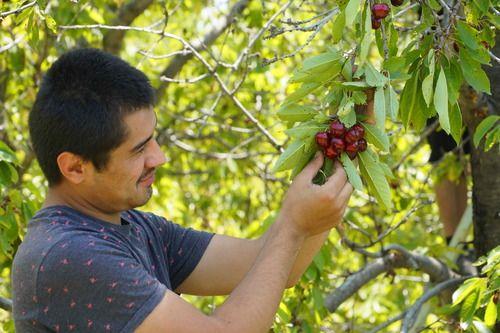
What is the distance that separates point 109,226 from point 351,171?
0.60 m

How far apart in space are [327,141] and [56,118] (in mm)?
644

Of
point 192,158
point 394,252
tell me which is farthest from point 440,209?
point 192,158

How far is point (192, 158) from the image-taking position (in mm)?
6824

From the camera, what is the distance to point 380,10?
7.14 ft

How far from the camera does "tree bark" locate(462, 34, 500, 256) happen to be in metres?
3.44

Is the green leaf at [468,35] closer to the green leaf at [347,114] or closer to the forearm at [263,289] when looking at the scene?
the green leaf at [347,114]

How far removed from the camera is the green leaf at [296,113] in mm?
2318

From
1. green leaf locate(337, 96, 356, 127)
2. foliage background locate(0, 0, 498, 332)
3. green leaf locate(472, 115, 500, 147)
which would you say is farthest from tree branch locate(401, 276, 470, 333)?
green leaf locate(337, 96, 356, 127)

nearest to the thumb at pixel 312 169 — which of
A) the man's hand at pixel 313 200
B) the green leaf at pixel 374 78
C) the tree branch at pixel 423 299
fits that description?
the man's hand at pixel 313 200

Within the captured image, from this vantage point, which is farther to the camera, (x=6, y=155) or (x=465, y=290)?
(x=6, y=155)

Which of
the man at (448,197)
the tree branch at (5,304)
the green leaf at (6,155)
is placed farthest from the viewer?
the man at (448,197)

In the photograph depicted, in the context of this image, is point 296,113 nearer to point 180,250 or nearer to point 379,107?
point 379,107

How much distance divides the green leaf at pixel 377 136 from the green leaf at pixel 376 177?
5 cm

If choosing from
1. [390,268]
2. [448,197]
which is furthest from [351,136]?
[448,197]
